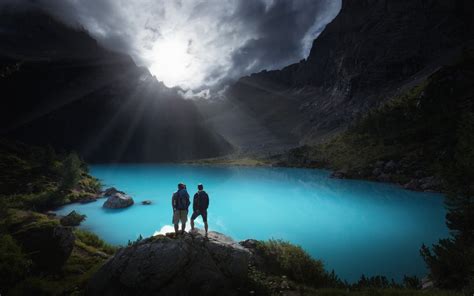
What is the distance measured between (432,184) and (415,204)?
17.1 metres

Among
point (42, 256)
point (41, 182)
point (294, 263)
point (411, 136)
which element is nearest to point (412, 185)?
point (411, 136)

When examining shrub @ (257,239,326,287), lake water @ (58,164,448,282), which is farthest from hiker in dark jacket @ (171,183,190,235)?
lake water @ (58,164,448,282)

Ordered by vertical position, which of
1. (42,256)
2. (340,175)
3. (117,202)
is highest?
(340,175)

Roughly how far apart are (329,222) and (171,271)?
32.9 meters

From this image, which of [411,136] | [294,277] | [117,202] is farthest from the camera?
[411,136]

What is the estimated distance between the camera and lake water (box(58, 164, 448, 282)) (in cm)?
2444

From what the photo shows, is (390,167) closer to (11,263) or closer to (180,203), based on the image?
(180,203)

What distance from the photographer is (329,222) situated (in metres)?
38.5

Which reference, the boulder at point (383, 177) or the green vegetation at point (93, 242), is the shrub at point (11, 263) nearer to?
the green vegetation at point (93, 242)

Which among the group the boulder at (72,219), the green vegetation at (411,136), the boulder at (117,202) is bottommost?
the boulder at (72,219)

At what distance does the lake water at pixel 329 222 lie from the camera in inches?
962

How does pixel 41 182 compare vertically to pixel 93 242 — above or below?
above

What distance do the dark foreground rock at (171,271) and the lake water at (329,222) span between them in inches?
503

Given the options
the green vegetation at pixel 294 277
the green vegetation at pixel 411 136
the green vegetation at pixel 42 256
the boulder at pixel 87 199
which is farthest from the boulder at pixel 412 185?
the boulder at pixel 87 199
